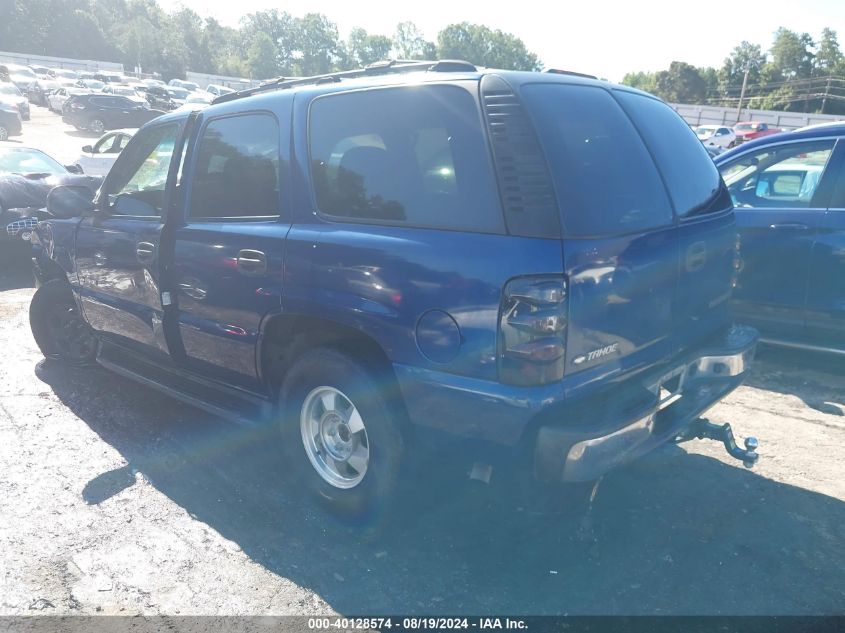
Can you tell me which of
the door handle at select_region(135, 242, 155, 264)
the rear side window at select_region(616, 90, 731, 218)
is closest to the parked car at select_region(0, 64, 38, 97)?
the door handle at select_region(135, 242, 155, 264)

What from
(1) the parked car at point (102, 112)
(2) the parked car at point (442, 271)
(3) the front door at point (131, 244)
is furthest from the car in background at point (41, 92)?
(2) the parked car at point (442, 271)

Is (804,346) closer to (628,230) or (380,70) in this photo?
(628,230)

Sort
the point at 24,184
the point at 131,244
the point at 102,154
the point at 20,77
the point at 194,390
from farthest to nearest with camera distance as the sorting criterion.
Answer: the point at 20,77
the point at 102,154
the point at 24,184
the point at 131,244
the point at 194,390

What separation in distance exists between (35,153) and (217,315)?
330 inches

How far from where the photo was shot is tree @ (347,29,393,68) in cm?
12069

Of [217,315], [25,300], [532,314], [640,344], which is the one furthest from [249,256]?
[25,300]

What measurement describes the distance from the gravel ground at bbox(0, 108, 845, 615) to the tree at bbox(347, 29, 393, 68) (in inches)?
Result: 4795

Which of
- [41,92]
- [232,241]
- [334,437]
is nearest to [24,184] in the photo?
[232,241]

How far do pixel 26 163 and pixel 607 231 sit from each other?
9.82 m

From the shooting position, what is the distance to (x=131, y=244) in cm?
427

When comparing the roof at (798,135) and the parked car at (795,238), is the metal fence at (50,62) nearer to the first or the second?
the roof at (798,135)

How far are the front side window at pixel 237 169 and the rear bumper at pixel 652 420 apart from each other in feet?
6.14

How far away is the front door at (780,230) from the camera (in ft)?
17.4

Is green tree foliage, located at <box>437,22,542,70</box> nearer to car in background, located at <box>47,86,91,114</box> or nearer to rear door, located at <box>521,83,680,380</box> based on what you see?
car in background, located at <box>47,86,91,114</box>
